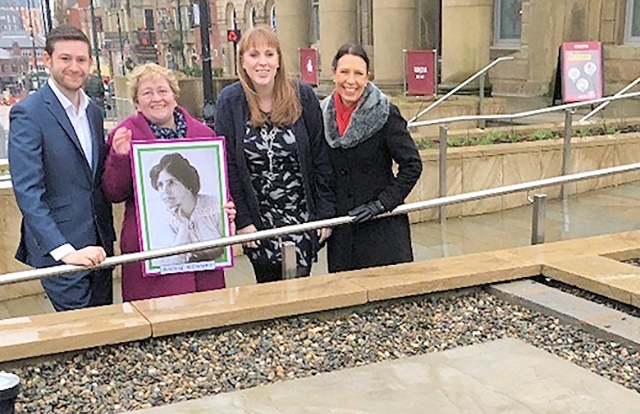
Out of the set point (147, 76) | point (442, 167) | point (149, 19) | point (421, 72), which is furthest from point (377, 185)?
point (149, 19)

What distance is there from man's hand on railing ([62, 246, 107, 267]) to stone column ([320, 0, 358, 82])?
61.0 feet

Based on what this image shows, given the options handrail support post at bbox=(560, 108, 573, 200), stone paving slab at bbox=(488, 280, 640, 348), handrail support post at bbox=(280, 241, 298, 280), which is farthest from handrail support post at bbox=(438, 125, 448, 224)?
handrail support post at bbox=(280, 241, 298, 280)

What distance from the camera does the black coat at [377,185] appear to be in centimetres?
462

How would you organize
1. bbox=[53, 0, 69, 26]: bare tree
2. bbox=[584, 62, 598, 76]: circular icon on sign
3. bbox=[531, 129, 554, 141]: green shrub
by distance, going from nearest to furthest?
bbox=[531, 129, 554, 141]: green shrub → bbox=[584, 62, 598, 76]: circular icon on sign → bbox=[53, 0, 69, 26]: bare tree

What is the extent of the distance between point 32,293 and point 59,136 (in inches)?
141

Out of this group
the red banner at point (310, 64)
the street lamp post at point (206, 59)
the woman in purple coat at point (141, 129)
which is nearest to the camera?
the woman in purple coat at point (141, 129)

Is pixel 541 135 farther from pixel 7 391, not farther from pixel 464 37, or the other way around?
pixel 7 391

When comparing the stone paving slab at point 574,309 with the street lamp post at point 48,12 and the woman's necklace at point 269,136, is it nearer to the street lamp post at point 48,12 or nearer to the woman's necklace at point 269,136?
the woman's necklace at point 269,136

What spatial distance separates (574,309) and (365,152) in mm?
1553

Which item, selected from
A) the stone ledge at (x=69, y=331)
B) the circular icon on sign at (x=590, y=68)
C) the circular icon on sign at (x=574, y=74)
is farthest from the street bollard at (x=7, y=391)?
the circular icon on sign at (x=590, y=68)

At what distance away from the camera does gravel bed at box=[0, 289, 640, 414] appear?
3758 mm

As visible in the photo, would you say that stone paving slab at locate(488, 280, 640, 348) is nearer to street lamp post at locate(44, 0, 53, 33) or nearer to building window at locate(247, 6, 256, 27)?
street lamp post at locate(44, 0, 53, 33)

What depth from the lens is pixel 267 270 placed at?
4938 millimetres

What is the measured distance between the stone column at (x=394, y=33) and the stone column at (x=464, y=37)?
1.80 metres
